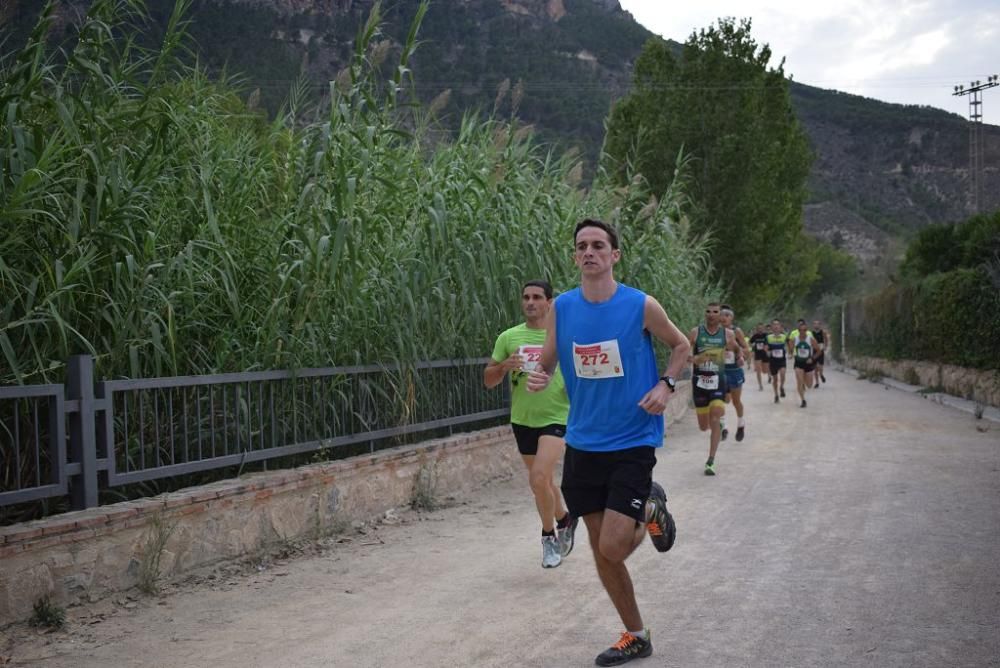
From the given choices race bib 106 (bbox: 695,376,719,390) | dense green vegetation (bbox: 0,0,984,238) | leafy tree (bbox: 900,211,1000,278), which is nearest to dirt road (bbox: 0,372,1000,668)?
race bib 106 (bbox: 695,376,719,390)

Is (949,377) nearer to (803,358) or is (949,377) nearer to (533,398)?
(803,358)

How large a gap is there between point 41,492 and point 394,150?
4.50 meters

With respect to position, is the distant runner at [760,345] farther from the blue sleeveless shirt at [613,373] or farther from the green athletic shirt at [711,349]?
the blue sleeveless shirt at [613,373]

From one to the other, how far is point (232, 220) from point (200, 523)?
7.39ft

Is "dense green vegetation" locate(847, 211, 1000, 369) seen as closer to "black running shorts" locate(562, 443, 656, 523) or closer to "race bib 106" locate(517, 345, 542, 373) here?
"race bib 106" locate(517, 345, 542, 373)

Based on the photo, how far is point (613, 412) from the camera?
16.2ft

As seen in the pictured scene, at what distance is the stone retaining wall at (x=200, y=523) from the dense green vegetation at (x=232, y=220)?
2.79 feet

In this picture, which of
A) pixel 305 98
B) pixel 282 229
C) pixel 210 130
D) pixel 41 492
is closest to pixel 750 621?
pixel 41 492

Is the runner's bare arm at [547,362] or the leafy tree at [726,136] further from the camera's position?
the leafy tree at [726,136]

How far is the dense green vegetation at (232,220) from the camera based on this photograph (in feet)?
20.2

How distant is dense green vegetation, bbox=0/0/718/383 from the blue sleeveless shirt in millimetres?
2767

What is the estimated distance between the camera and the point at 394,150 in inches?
362

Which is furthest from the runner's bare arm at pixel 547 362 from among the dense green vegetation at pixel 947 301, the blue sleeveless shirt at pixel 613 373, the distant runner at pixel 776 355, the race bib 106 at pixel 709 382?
the distant runner at pixel 776 355

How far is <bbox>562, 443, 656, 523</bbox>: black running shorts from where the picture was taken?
483 cm
